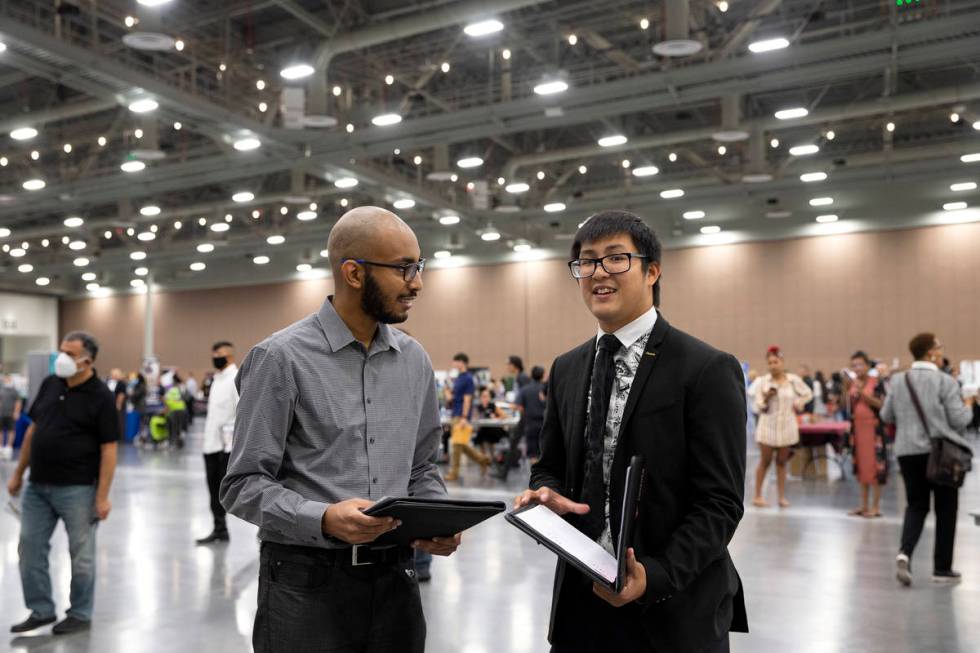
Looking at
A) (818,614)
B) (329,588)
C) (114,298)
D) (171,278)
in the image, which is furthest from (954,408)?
(114,298)

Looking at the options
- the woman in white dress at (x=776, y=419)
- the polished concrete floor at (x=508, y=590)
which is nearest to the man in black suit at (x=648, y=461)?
the polished concrete floor at (x=508, y=590)

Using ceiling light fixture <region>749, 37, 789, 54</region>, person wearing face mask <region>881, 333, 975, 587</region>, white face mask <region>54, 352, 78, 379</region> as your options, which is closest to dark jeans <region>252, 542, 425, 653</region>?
white face mask <region>54, 352, 78, 379</region>

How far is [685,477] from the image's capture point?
6.46 ft

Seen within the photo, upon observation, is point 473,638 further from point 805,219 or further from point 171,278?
point 171,278

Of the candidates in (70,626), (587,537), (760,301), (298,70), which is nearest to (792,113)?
(298,70)

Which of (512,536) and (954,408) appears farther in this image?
(512,536)

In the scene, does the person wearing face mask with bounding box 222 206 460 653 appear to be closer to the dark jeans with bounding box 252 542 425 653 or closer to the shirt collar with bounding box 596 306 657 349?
the dark jeans with bounding box 252 542 425 653

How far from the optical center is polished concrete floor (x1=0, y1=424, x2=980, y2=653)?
4855 millimetres

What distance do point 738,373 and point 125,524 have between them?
814 cm

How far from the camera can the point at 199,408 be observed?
2872 centimetres

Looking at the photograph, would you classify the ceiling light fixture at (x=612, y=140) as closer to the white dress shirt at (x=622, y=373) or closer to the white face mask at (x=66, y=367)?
the white face mask at (x=66, y=367)

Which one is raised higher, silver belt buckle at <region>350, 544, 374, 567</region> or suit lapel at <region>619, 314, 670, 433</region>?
suit lapel at <region>619, 314, 670, 433</region>

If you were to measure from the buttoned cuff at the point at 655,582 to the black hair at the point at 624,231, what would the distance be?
70cm

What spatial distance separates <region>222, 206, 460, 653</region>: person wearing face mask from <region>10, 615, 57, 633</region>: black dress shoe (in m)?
3.76
